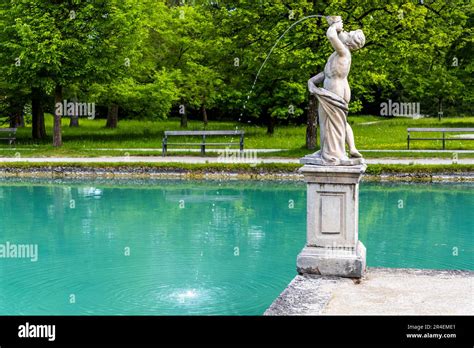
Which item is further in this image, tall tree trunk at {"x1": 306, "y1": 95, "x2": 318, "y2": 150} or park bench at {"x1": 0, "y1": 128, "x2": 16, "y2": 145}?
park bench at {"x1": 0, "y1": 128, "x2": 16, "y2": 145}

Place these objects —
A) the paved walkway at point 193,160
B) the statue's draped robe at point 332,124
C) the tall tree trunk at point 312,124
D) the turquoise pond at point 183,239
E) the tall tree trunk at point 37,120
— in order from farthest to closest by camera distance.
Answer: the tall tree trunk at point 37,120
the tall tree trunk at point 312,124
the paved walkway at point 193,160
the turquoise pond at point 183,239
the statue's draped robe at point 332,124

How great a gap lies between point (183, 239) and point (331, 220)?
4777 mm

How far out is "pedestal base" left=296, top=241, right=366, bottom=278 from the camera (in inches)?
369

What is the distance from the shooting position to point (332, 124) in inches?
385

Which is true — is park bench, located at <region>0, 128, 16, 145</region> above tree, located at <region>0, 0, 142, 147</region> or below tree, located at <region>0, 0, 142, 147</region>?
below

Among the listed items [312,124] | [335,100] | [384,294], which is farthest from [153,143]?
[384,294]

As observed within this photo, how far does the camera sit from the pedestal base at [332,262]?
9.37m

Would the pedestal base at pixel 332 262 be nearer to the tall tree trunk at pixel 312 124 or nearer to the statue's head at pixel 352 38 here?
the statue's head at pixel 352 38

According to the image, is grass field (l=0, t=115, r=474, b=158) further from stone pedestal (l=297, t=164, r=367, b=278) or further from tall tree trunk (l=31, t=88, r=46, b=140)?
stone pedestal (l=297, t=164, r=367, b=278)

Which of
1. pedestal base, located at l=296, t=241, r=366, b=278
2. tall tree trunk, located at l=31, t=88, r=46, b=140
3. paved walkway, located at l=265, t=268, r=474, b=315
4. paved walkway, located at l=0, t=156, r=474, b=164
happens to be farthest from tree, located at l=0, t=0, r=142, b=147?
paved walkway, located at l=265, t=268, r=474, b=315

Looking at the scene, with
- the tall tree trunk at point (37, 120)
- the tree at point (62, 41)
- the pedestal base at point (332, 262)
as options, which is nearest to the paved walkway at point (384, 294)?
the pedestal base at point (332, 262)

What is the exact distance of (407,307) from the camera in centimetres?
783
